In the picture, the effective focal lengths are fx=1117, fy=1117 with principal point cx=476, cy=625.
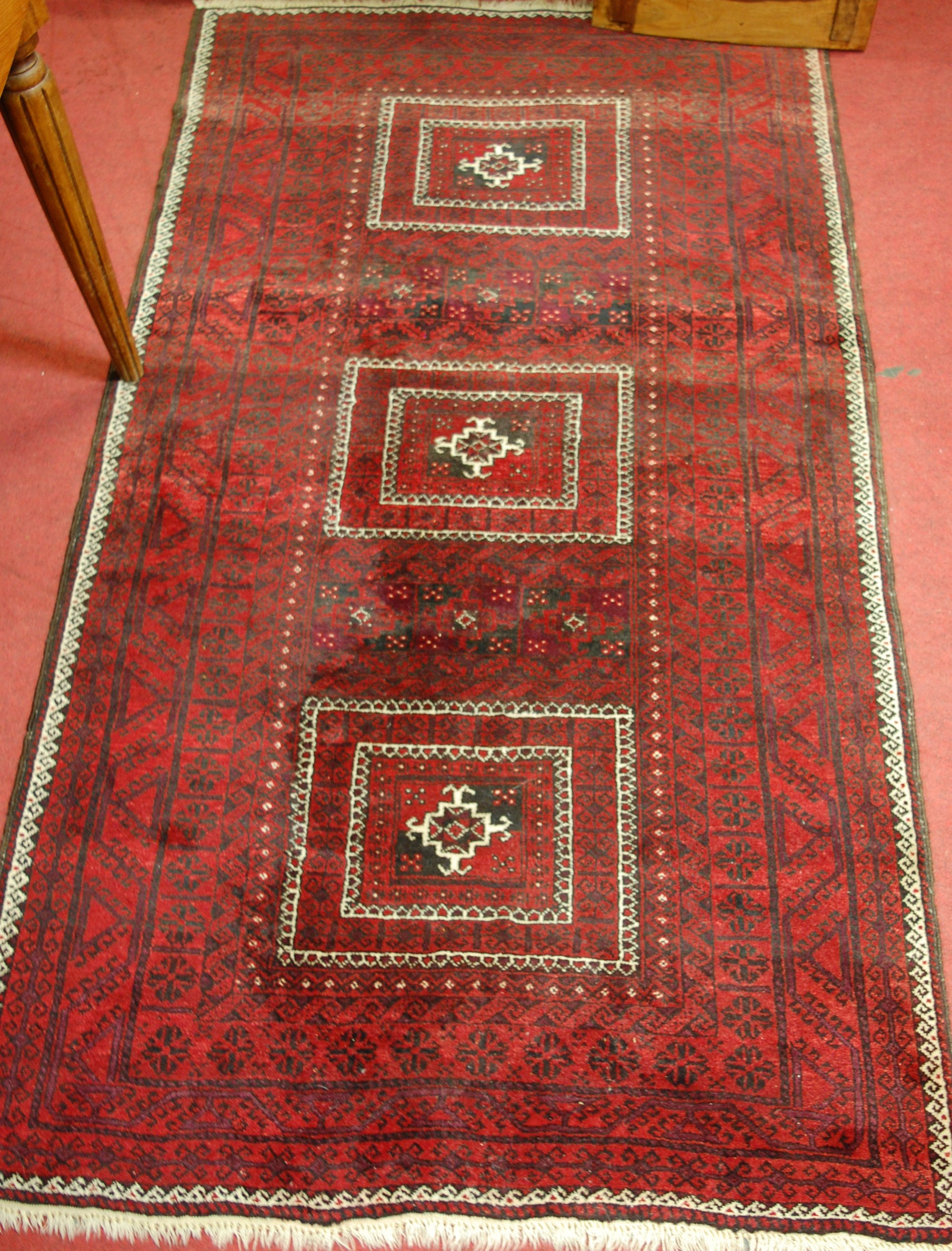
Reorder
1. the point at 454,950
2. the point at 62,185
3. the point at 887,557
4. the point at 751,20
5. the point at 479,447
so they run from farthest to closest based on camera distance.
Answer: the point at 751,20 < the point at 479,447 < the point at 887,557 < the point at 62,185 < the point at 454,950

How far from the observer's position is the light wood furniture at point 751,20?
2.65 m

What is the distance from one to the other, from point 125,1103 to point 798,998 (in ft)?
3.38

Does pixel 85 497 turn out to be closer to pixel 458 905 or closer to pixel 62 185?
pixel 62 185

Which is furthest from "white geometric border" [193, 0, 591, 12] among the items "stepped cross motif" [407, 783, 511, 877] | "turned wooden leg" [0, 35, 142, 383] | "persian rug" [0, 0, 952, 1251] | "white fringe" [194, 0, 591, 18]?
"stepped cross motif" [407, 783, 511, 877]

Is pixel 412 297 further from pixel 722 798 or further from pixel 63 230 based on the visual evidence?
pixel 722 798

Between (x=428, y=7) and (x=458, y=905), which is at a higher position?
(x=428, y=7)

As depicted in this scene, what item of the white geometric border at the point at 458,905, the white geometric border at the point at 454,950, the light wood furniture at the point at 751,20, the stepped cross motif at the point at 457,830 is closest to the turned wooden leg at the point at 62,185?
the white geometric border at the point at 454,950

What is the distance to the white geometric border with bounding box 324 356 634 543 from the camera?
6.86 feet

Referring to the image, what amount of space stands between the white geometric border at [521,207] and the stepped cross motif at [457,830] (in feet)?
4.22

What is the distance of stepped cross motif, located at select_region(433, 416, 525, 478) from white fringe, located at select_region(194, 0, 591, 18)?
1.25 meters

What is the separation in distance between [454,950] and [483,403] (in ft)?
3.49

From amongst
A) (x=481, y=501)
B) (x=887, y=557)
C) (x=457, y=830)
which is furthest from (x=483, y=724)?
(x=887, y=557)

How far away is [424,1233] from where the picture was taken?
1594mm

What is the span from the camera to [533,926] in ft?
5.83
